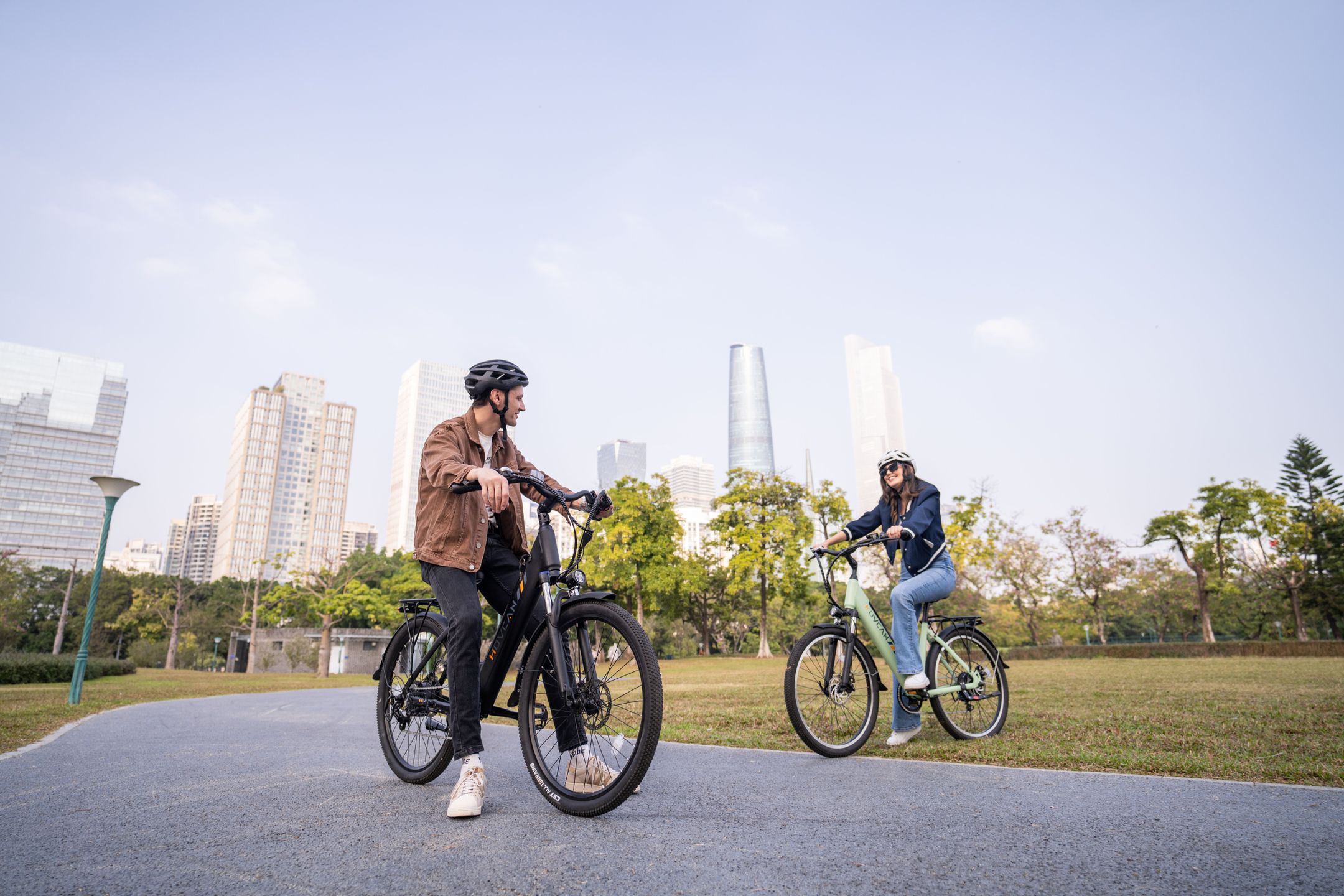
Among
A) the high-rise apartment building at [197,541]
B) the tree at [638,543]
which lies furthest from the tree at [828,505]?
the high-rise apartment building at [197,541]

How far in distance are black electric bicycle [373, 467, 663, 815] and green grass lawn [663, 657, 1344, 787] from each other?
221cm

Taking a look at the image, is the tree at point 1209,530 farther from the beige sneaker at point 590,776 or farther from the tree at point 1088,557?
the beige sneaker at point 590,776

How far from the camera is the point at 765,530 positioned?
36594mm

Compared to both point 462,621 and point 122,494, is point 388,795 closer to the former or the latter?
point 462,621

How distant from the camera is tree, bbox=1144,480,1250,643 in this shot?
35.6 meters

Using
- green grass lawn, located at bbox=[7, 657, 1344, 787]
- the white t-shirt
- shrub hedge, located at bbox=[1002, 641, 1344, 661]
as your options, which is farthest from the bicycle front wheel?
shrub hedge, located at bbox=[1002, 641, 1344, 661]

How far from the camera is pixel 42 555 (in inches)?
4732

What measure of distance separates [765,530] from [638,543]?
675cm

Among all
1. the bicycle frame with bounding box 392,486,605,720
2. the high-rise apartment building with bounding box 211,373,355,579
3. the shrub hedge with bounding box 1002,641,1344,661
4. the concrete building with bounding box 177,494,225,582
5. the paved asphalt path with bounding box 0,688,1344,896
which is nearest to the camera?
the paved asphalt path with bounding box 0,688,1344,896

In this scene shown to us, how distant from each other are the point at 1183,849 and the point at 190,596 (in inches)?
3078

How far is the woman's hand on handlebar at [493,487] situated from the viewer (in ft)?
9.93

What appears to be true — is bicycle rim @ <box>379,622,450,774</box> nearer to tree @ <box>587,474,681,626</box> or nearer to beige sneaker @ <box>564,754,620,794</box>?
beige sneaker @ <box>564,754,620,794</box>

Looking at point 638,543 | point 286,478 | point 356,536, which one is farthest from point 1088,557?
point 356,536

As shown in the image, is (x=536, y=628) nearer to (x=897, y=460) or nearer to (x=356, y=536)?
(x=897, y=460)
